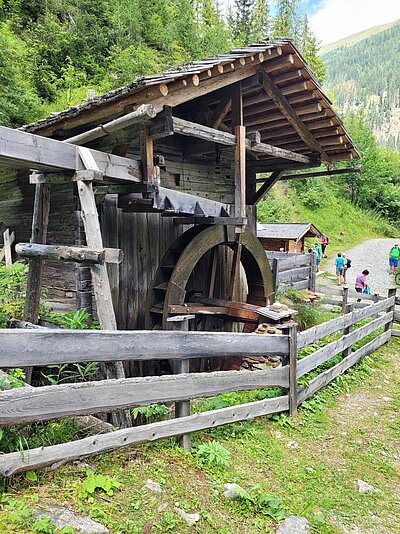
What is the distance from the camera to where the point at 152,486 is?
2562 mm

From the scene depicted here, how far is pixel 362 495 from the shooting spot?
3.28m

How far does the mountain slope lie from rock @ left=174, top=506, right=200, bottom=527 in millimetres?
120056

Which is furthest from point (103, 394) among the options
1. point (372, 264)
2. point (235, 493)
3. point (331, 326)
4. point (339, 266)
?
point (372, 264)

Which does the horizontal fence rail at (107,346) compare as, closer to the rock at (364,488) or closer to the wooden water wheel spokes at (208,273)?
the rock at (364,488)

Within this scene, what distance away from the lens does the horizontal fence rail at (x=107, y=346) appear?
2.08 meters

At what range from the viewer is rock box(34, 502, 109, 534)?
198 centimetres

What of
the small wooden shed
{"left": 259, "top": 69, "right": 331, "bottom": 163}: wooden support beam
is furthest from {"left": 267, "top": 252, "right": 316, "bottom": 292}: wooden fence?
the small wooden shed

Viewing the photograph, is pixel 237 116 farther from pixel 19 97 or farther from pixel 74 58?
pixel 74 58

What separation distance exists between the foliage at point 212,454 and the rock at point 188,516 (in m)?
0.62

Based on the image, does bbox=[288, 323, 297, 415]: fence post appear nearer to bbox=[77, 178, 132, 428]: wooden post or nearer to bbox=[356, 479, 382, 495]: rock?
bbox=[356, 479, 382, 495]: rock

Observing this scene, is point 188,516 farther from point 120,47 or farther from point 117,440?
point 120,47

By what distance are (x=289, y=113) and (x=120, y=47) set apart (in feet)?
51.8

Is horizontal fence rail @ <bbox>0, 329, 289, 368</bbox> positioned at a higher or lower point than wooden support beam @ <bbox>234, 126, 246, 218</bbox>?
lower

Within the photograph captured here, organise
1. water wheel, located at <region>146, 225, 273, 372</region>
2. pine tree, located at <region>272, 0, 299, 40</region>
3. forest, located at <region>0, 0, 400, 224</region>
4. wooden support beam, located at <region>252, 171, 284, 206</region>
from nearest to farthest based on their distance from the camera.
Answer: water wheel, located at <region>146, 225, 273, 372</region>
wooden support beam, located at <region>252, 171, 284, 206</region>
forest, located at <region>0, 0, 400, 224</region>
pine tree, located at <region>272, 0, 299, 40</region>
